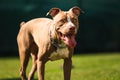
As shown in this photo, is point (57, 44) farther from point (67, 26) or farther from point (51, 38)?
point (67, 26)

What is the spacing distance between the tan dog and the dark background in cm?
833

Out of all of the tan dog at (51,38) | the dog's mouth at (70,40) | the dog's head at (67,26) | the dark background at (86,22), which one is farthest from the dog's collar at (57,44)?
the dark background at (86,22)

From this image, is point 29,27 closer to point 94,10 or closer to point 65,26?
point 65,26

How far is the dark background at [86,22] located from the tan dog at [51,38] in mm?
8333

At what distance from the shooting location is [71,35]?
7.87 m

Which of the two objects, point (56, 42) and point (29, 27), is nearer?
point (56, 42)

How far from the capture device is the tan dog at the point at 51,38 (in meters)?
7.88

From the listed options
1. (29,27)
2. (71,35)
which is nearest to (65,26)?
(71,35)

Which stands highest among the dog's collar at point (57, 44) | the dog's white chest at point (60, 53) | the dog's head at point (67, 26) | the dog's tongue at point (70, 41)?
the dog's head at point (67, 26)

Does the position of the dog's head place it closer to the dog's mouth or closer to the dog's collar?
the dog's mouth

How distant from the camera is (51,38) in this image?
8.30 meters

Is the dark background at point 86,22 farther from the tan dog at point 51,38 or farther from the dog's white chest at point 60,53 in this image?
the dog's white chest at point 60,53

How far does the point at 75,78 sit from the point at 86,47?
969 cm

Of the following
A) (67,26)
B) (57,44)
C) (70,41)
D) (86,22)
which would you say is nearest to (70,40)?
(70,41)
